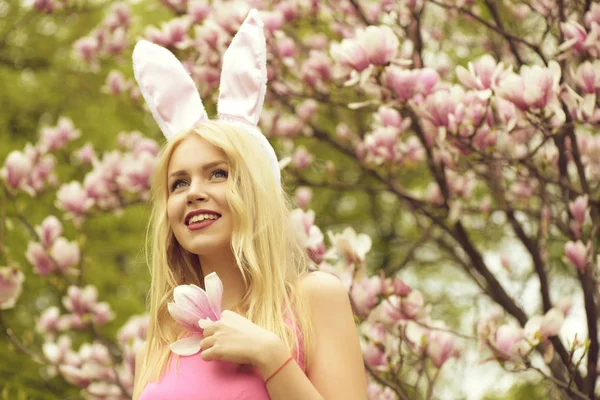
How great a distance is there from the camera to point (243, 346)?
6.89 ft

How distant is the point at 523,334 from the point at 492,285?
844mm

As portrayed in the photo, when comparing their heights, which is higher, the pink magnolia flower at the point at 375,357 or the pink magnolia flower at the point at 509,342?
the pink magnolia flower at the point at 509,342

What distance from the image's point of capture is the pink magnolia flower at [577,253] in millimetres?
3201

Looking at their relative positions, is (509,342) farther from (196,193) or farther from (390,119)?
(390,119)

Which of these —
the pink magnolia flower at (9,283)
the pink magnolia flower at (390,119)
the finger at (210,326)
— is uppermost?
the finger at (210,326)

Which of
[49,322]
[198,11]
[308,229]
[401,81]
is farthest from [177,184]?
[49,322]

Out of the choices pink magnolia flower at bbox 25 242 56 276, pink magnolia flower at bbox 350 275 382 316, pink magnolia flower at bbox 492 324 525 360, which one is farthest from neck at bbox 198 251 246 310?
pink magnolia flower at bbox 25 242 56 276

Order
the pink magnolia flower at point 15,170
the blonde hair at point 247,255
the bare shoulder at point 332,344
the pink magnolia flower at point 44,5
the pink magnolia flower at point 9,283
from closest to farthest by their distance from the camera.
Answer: the bare shoulder at point 332,344, the blonde hair at point 247,255, the pink magnolia flower at point 9,283, the pink magnolia flower at point 15,170, the pink magnolia flower at point 44,5

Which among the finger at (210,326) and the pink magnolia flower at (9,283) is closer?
the finger at (210,326)

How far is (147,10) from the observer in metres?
8.57

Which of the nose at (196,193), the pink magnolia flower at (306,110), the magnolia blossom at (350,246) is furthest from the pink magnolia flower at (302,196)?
the nose at (196,193)

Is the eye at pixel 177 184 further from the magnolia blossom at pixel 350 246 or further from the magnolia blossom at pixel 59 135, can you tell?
the magnolia blossom at pixel 59 135

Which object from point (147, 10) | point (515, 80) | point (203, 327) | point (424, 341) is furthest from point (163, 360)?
point (147, 10)

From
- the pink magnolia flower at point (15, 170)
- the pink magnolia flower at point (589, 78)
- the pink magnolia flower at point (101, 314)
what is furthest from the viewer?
the pink magnolia flower at point (101, 314)
